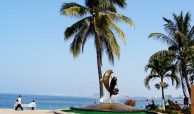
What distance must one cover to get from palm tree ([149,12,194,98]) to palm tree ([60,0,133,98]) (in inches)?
238

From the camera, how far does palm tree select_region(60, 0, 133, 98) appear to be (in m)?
33.1

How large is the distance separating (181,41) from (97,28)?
8.80m

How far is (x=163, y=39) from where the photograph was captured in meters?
39.0

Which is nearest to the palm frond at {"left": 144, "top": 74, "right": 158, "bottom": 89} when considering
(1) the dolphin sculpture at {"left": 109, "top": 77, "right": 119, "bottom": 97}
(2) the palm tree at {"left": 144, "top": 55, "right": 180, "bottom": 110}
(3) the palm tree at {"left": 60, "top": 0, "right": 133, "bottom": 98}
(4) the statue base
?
(2) the palm tree at {"left": 144, "top": 55, "right": 180, "bottom": 110}

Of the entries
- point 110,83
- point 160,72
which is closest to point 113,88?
point 110,83

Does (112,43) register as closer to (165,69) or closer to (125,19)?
(125,19)

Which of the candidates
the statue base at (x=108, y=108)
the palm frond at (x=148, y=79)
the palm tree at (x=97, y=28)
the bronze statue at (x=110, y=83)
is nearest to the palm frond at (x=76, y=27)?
the palm tree at (x=97, y=28)

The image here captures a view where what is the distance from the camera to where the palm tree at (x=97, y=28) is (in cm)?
3312

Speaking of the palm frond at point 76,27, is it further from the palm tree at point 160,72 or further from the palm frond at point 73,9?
the palm tree at point 160,72

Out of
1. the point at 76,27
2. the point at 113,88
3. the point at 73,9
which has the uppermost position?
the point at 73,9

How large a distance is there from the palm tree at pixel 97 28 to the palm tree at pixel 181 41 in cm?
605

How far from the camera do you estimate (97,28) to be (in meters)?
33.0

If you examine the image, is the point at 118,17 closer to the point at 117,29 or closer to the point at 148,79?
the point at 117,29

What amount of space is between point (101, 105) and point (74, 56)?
1216cm
